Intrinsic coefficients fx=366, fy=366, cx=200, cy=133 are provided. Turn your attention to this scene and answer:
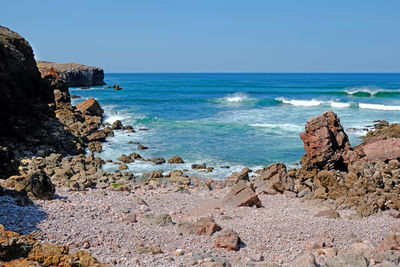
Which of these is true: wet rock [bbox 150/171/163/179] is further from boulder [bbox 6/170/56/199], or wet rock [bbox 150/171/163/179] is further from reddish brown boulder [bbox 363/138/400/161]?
reddish brown boulder [bbox 363/138/400/161]

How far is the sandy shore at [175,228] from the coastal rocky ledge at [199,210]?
0.08 feet

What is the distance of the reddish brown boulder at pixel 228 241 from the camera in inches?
322

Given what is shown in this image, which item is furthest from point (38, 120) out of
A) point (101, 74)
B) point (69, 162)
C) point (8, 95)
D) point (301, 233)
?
point (101, 74)

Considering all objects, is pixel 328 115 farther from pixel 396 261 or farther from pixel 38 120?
pixel 38 120

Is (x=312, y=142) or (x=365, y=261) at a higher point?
(x=312, y=142)


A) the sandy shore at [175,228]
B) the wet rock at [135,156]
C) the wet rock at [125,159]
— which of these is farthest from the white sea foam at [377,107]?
the sandy shore at [175,228]

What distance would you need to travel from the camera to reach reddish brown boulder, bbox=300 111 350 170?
43.0 ft

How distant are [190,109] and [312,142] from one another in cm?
3043

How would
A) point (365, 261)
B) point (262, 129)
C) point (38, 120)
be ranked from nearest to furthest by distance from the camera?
point (365, 261) → point (38, 120) → point (262, 129)

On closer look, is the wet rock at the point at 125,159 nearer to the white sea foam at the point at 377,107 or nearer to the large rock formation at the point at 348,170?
the large rock formation at the point at 348,170

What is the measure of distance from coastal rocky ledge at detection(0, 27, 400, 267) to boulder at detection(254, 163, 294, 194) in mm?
41

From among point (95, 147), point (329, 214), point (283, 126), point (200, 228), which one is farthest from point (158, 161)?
point (283, 126)

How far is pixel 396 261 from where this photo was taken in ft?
23.8

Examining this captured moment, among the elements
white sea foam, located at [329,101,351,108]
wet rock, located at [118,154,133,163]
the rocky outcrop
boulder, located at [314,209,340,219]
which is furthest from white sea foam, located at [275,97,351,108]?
the rocky outcrop
